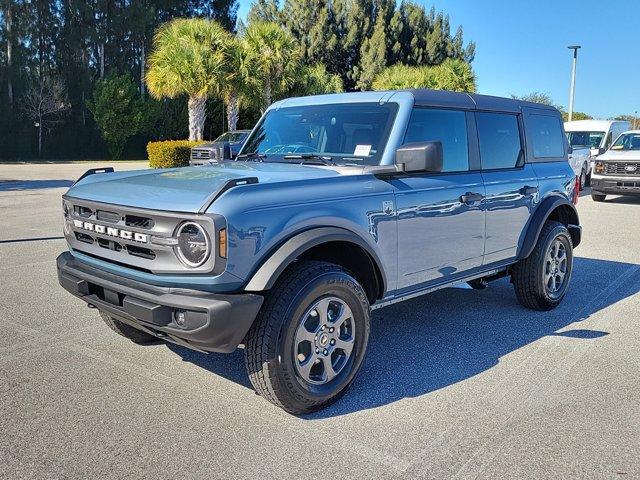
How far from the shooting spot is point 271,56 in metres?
26.5

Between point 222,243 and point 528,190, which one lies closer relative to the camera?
point 222,243

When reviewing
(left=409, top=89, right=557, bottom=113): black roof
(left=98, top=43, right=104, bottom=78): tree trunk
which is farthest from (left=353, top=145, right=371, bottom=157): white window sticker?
(left=98, top=43, right=104, bottom=78): tree trunk

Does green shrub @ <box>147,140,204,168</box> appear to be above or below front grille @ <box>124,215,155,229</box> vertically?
above

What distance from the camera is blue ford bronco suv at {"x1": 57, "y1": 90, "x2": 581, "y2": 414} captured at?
3.11 metres

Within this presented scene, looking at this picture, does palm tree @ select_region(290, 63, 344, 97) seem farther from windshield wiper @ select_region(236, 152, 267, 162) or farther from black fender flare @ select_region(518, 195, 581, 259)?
windshield wiper @ select_region(236, 152, 267, 162)

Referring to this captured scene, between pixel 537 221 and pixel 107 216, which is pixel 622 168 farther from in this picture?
pixel 107 216

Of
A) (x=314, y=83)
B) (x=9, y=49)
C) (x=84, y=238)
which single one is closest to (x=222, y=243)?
(x=84, y=238)

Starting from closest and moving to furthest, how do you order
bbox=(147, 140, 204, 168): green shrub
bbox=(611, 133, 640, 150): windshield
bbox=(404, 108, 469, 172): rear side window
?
bbox=(404, 108, 469, 172): rear side window
bbox=(611, 133, 640, 150): windshield
bbox=(147, 140, 204, 168): green shrub

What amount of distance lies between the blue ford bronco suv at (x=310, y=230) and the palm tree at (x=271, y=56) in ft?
71.7

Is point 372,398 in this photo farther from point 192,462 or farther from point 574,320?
point 574,320

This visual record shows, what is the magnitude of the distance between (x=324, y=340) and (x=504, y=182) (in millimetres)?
2298

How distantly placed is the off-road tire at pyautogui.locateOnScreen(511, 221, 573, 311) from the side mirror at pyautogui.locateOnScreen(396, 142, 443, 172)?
196cm

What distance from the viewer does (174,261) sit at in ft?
10.4

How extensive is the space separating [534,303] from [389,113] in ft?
8.07
